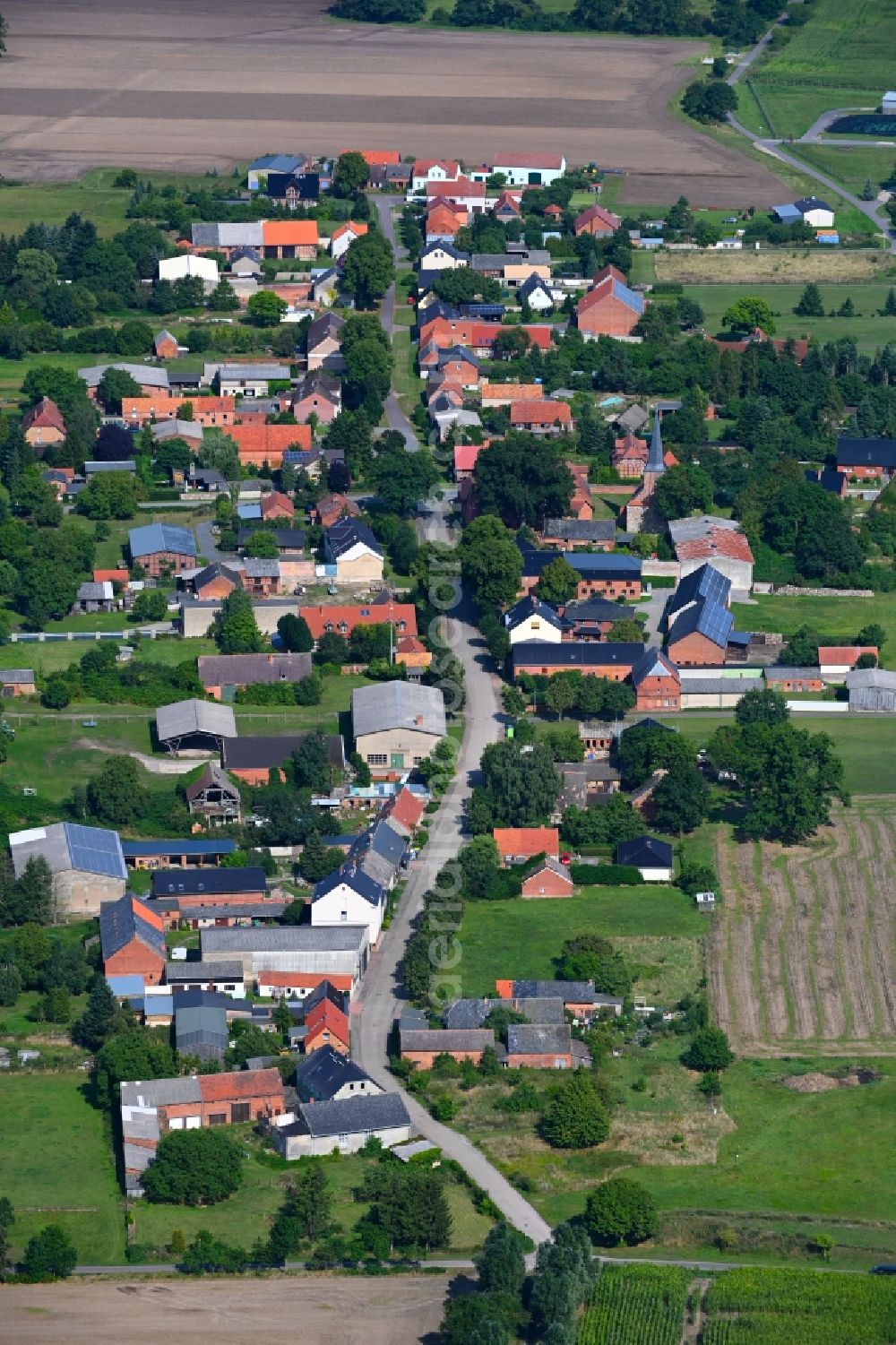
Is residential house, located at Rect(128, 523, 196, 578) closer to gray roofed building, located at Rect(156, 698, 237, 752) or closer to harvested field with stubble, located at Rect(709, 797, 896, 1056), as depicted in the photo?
gray roofed building, located at Rect(156, 698, 237, 752)

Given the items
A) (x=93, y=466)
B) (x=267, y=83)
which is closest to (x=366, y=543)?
(x=93, y=466)

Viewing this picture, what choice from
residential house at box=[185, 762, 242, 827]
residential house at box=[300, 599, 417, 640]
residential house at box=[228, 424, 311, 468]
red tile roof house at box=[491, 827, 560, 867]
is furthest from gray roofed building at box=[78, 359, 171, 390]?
red tile roof house at box=[491, 827, 560, 867]

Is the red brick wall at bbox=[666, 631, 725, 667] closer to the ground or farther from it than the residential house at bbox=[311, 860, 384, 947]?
closer to the ground

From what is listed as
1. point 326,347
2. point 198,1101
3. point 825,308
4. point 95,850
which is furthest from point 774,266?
point 198,1101

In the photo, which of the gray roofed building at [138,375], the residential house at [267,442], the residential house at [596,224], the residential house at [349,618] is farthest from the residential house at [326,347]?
the residential house at [349,618]

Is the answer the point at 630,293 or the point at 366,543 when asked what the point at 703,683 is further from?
the point at 630,293

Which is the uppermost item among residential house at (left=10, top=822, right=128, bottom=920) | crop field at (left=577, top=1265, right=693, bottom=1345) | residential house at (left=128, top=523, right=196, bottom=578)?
crop field at (left=577, top=1265, right=693, bottom=1345)

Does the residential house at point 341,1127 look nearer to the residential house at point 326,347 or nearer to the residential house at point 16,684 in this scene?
the residential house at point 16,684
